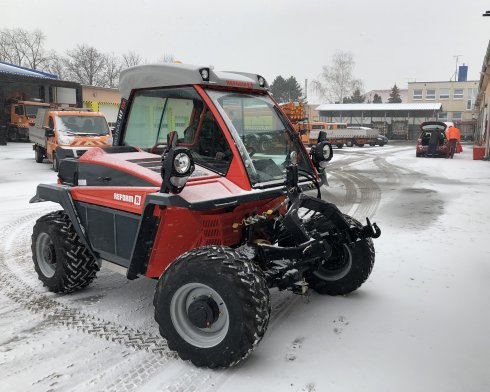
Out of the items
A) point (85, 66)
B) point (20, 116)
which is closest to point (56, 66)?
point (85, 66)

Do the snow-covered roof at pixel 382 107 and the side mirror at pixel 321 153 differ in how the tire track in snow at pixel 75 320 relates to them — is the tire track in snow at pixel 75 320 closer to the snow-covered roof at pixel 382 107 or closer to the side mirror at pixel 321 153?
the side mirror at pixel 321 153

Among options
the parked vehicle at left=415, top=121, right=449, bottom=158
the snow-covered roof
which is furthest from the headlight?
the snow-covered roof

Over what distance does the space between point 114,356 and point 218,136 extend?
1888 millimetres

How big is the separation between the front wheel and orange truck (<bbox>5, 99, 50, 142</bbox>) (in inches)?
999

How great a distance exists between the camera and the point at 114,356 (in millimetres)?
3381

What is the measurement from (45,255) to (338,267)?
9.97 feet

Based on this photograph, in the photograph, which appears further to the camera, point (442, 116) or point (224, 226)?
point (442, 116)

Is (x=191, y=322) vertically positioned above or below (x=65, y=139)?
below

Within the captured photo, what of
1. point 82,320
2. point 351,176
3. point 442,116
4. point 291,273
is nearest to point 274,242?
point 291,273

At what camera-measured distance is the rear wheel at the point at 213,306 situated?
3.00 m

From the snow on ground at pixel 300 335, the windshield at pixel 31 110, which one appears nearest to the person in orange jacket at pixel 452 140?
the snow on ground at pixel 300 335

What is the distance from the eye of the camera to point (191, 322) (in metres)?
3.26

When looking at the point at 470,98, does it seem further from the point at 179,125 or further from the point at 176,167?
the point at 176,167

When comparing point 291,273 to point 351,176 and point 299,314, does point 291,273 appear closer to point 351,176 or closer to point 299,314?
point 299,314
